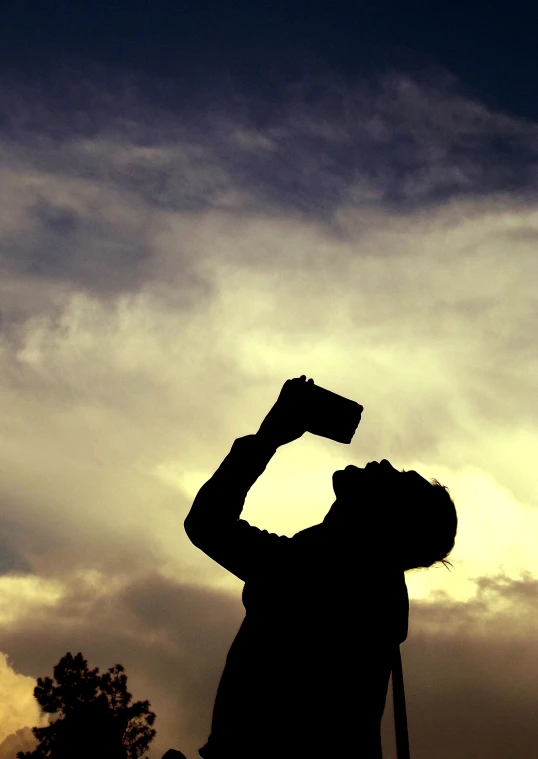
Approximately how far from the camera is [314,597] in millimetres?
3352

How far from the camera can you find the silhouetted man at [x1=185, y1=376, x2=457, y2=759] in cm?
305

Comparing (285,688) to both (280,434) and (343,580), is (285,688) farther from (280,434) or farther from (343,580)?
(280,434)

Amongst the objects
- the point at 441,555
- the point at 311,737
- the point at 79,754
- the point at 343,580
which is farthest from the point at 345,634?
the point at 79,754

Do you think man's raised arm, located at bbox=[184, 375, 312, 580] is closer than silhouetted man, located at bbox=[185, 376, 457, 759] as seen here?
No

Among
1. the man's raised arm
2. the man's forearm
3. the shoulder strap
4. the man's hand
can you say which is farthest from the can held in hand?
the shoulder strap

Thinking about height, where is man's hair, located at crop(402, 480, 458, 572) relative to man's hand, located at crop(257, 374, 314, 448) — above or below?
below

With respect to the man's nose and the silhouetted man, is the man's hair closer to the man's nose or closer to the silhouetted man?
the silhouetted man

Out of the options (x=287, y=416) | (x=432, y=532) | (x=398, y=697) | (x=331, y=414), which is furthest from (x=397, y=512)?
(x=398, y=697)

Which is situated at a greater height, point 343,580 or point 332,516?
point 332,516

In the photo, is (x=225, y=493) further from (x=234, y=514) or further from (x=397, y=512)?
(x=397, y=512)

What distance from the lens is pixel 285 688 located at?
310 centimetres

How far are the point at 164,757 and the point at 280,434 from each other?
153cm

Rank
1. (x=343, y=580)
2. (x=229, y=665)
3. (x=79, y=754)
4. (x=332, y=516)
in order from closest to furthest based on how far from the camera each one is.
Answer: (x=79, y=754) < (x=229, y=665) < (x=343, y=580) < (x=332, y=516)

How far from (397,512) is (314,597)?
2.18ft
